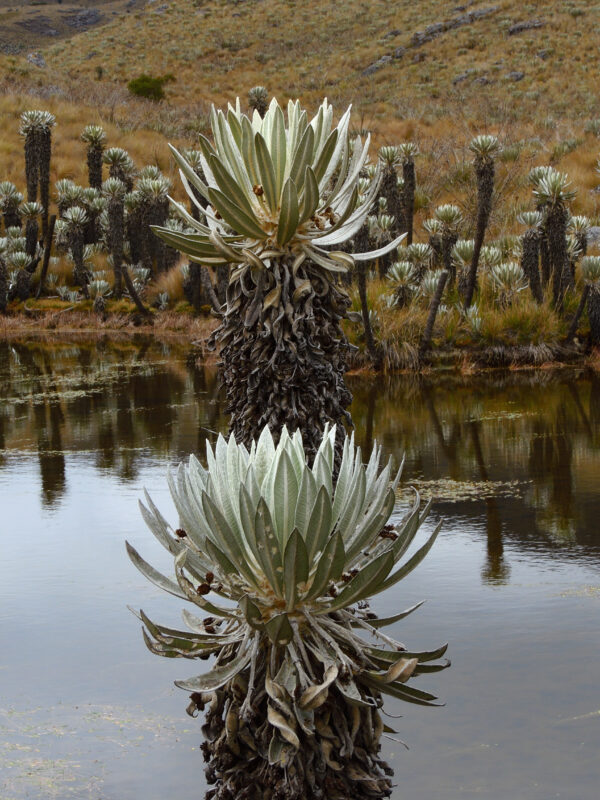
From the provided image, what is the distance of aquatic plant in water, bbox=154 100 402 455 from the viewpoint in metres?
3.96

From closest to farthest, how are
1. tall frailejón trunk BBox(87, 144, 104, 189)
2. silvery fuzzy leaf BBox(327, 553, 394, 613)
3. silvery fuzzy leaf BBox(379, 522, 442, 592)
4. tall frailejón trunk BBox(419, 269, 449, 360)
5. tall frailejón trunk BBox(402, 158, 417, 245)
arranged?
silvery fuzzy leaf BBox(327, 553, 394, 613), silvery fuzzy leaf BBox(379, 522, 442, 592), tall frailejón trunk BBox(419, 269, 449, 360), tall frailejón trunk BBox(402, 158, 417, 245), tall frailejón trunk BBox(87, 144, 104, 189)

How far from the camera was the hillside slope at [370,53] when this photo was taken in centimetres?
3834

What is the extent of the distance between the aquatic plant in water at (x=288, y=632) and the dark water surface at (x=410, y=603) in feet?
1.53

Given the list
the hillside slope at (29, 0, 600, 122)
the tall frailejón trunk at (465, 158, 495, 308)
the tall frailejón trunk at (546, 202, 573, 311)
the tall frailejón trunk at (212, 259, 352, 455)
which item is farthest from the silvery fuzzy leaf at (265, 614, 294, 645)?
the hillside slope at (29, 0, 600, 122)

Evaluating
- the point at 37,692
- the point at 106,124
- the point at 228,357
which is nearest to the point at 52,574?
the point at 37,692

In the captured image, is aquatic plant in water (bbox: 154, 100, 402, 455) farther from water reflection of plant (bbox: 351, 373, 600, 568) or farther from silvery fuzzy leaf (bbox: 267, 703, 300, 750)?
water reflection of plant (bbox: 351, 373, 600, 568)

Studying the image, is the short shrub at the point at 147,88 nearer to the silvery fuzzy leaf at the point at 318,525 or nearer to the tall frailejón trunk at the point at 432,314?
the tall frailejón trunk at the point at 432,314

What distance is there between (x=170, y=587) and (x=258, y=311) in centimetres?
124

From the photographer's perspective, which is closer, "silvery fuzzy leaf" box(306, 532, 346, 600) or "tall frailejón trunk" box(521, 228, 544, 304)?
"silvery fuzzy leaf" box(306, 532, 346, 600)

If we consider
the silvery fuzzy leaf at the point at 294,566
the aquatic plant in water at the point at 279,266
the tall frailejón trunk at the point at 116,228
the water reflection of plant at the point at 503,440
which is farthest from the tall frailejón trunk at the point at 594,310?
the silvery fuzzy leaf at the point at 294,566

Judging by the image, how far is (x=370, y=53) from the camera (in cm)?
4903

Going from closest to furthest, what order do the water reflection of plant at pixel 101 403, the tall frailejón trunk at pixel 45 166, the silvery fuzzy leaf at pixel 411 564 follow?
the silvery fuzzy leaf at pixel 411 564 < the water reflection of plant at pixel 101 403 < the tall frailejón trunk at pixel 45 166

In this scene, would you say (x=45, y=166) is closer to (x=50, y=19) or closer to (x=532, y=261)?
(x=532, y=261)

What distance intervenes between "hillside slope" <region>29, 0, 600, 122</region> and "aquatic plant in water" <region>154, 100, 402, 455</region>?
29606mm
